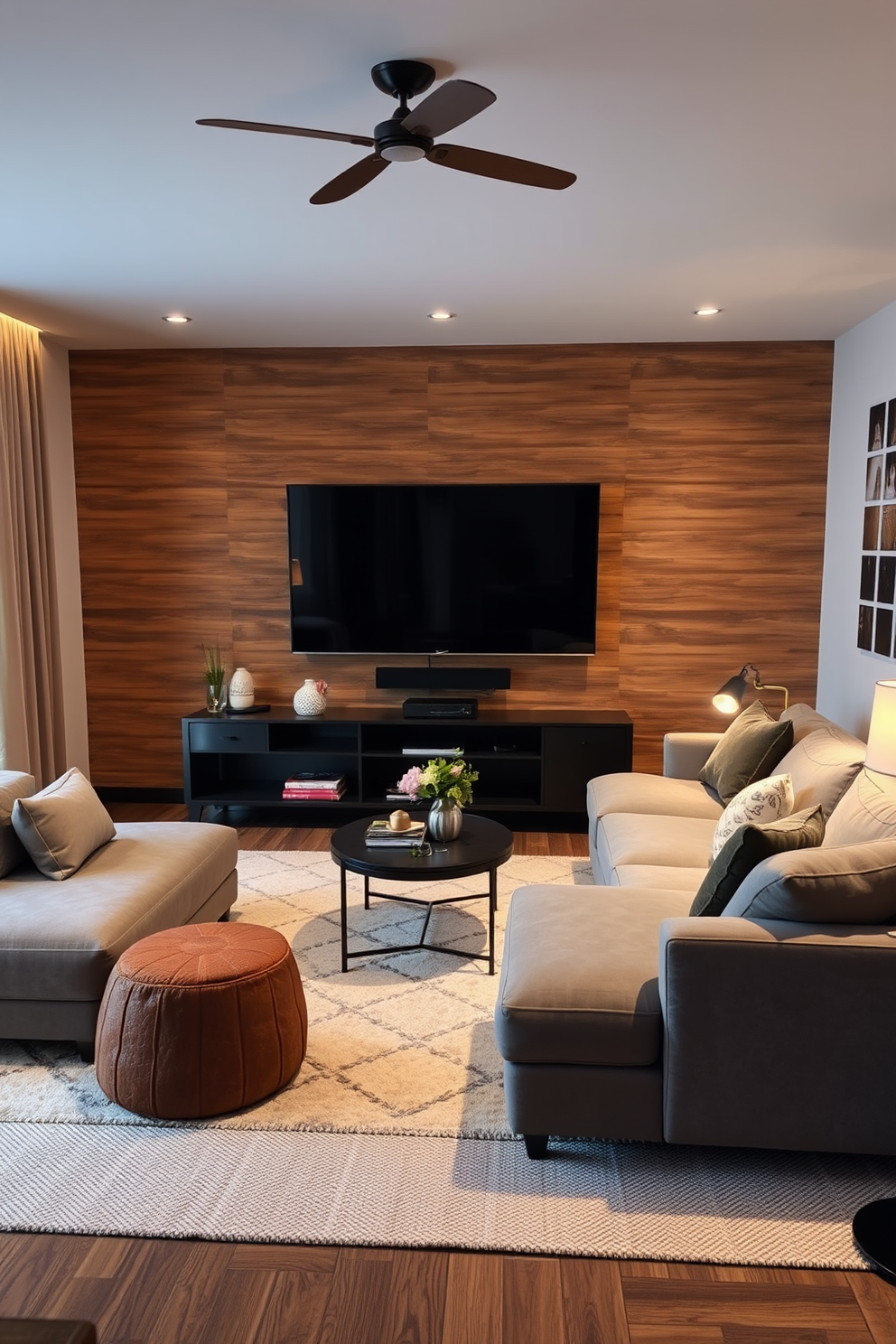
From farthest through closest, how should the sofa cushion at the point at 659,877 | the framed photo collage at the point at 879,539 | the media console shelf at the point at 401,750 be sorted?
the media console shelf at the point at 401,750 → the framed photo collage at the point at 879,539 → the sofa cushion at the point at 659,877

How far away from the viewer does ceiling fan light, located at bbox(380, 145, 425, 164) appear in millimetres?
2252

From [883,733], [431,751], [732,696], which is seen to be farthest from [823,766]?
[431,751]

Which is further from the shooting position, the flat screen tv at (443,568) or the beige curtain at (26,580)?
the flat screen tv at (443,568)

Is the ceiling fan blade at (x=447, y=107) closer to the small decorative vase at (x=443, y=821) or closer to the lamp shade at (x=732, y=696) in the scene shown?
the small decorative vase at (x=443, y=821)

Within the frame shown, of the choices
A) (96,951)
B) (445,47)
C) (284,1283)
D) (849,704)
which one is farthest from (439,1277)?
(849,704)

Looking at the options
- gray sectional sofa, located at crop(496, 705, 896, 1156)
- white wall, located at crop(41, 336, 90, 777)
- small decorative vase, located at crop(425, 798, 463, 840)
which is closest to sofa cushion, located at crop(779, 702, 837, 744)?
small decorative vase, located at crop(425, 798, 463, 840)

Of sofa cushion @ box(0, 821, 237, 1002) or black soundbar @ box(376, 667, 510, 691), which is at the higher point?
black soundbar @ box(376, 667, 510, 691)

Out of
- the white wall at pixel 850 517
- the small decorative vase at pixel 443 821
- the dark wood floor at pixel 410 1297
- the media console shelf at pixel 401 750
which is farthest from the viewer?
the media console shelf at pixel 401 750

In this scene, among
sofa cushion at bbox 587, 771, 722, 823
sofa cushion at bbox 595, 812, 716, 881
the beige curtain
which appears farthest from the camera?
the beige curtain

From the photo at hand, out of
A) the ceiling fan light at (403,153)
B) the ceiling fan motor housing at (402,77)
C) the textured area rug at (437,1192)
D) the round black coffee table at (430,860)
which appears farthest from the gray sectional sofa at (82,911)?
the ceiling fan motor housing at (402,77)

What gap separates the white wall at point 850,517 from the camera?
4.57 metres

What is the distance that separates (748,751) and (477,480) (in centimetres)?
225

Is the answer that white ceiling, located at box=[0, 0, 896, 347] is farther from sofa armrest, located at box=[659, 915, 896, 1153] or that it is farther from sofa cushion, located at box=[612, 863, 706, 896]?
sofa cushion, located at box=[612, 863, 706, 896]

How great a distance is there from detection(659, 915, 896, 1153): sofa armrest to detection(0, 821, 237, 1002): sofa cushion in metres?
1.59
